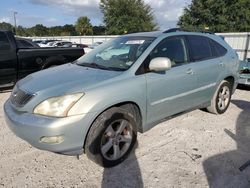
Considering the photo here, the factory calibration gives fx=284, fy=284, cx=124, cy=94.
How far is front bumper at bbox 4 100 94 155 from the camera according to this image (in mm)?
3166

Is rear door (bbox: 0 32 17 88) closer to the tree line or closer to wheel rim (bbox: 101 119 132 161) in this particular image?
wheel rim (bbox: 101 119 132 161)

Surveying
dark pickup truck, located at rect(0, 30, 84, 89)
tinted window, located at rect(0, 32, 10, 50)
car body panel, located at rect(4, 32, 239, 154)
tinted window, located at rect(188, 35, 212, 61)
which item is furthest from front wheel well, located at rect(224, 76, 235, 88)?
tinted window, located at rect(0, 32, 10, 50)

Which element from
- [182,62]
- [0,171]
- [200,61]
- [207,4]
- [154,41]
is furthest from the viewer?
[207,4]

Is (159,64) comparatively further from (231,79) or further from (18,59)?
(18,59)

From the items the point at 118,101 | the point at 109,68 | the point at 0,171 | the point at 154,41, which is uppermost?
the point at 154,41

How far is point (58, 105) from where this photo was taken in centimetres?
326

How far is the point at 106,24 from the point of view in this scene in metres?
49.5

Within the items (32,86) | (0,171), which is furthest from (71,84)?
(0,171)

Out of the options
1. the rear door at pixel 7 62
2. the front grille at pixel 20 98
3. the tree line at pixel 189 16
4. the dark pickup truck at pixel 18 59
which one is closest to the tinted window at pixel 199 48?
the front grille at pixel 20 98

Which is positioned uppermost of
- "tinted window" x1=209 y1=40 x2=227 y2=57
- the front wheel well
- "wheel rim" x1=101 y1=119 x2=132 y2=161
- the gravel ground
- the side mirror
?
"tinted window" x1=209 y1=40 x2=227 y2=57

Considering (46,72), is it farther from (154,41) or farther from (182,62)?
(182,62)

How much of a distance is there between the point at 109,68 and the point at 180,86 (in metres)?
1.19

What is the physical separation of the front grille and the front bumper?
0.60ft

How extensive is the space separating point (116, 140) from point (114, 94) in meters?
0.63
